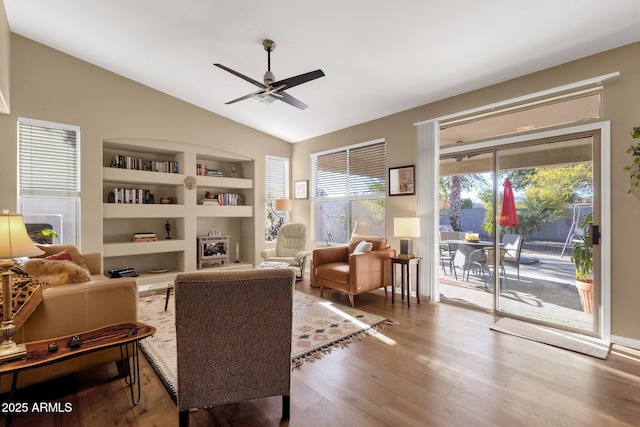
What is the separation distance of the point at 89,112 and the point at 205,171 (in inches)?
74.5

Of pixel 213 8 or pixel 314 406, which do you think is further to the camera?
pixel 213 8

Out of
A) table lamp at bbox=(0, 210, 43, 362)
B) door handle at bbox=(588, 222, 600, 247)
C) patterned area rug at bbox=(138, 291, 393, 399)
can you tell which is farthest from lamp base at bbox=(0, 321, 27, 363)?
door handle at bbox=(588, 222, 600, 247)

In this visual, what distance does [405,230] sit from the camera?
409 centimetres

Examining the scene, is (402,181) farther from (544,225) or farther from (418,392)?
(418,392)

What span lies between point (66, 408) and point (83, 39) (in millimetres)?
4214

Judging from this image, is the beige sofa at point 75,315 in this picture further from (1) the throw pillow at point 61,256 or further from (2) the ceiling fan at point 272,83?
(2) the ceiling fan at point 272,83

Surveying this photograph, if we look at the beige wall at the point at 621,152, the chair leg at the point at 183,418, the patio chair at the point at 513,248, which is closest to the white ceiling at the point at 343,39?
the beige wall at the point at 621,152

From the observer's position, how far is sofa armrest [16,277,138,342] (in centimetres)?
192

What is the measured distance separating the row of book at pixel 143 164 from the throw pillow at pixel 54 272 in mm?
3075

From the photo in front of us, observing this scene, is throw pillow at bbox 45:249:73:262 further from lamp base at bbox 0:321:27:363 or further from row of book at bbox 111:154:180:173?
row of book at bbox 111:154:180:173

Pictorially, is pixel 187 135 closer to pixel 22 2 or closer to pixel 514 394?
pixel 22 2

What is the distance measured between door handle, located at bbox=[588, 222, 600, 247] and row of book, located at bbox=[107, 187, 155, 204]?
6.12 metres

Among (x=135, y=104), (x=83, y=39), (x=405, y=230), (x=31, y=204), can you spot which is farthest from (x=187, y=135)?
(x=405, y=230)

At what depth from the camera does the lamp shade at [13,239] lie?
172 centimetres
